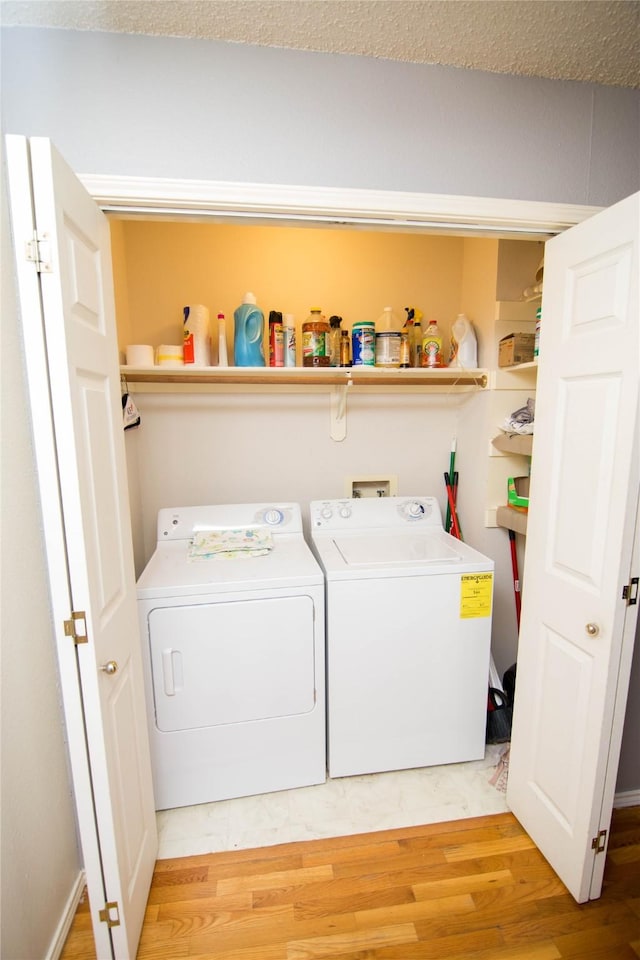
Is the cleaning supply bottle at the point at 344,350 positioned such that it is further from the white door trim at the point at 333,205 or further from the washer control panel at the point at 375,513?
the white door trim at the point at 333,205

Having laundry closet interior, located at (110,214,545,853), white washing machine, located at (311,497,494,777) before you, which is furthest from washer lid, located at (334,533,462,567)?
laundry closet interior, located at (110,214,545,853)

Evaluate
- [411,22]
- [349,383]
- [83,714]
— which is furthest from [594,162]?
[83,714]

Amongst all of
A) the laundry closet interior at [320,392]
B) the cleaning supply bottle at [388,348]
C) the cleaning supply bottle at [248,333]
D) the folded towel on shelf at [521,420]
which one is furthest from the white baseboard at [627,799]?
the cleaning supply bottle at [248,333]

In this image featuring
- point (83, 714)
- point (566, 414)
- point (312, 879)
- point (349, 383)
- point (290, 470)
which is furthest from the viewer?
point (290, 470)

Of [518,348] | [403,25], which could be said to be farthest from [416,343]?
[403,25]

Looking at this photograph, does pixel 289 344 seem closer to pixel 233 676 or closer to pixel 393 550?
pixel 393 550

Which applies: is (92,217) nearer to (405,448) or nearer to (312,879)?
(405,448)

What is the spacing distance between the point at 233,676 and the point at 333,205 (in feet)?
5.46

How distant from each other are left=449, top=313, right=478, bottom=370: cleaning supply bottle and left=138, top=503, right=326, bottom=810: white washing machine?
1261mm

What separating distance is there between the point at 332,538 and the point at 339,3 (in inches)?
73.1

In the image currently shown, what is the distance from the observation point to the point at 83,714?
3.30 feet

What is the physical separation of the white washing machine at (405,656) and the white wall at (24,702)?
3.19 ft

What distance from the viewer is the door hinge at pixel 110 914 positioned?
108 cm

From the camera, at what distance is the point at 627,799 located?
1.72 m
